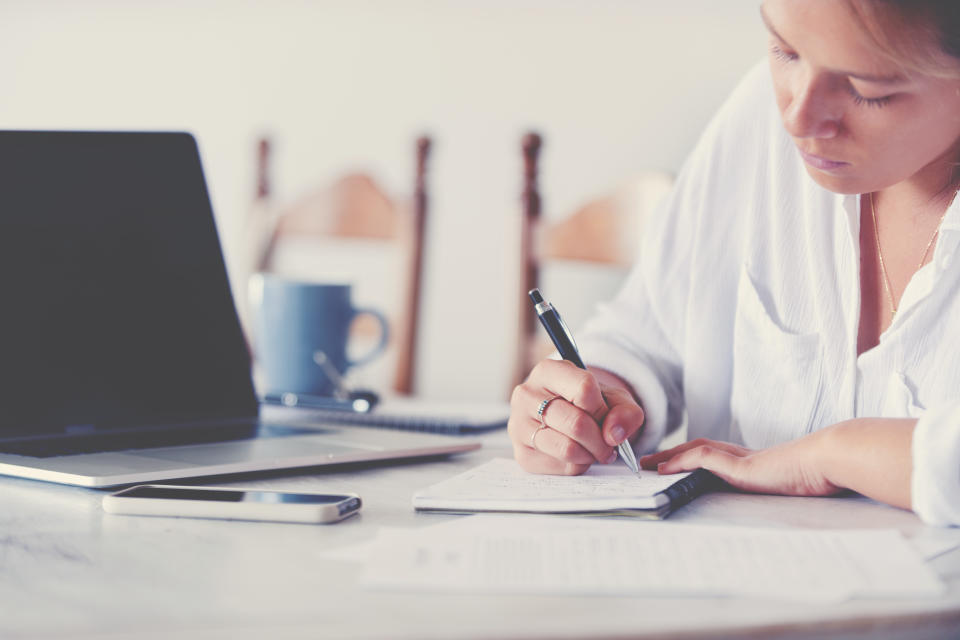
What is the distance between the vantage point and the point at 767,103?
1.13m

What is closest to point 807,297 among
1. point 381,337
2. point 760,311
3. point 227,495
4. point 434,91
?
point 760,311

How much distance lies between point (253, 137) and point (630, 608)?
2427mm

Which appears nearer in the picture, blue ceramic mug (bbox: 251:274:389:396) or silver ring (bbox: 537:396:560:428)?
silver ring (bbox: 537:396:560:428)

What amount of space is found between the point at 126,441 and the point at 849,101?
2.24ft

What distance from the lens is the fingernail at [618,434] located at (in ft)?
2.56

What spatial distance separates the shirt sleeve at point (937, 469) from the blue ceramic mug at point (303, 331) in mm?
700

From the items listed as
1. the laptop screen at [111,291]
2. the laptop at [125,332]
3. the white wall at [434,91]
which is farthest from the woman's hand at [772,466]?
the white wall at [434,91]

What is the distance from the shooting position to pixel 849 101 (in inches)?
31.3

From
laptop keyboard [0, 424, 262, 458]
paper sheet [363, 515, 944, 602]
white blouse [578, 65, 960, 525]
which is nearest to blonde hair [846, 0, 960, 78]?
white blouse [578, 65, 960, 525]

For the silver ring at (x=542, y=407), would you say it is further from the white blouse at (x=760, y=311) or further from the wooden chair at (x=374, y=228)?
the wooden chair at (x=374, y=228)

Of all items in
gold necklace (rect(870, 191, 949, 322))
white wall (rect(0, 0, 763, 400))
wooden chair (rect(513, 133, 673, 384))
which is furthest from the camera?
white wall (rect(0, 0, 763, 400))

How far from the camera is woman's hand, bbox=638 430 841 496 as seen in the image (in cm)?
73

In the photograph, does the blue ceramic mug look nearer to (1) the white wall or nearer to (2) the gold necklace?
(2) the gold necklace

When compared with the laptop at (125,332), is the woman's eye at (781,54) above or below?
above
